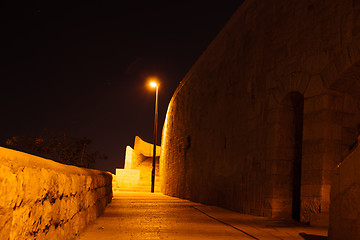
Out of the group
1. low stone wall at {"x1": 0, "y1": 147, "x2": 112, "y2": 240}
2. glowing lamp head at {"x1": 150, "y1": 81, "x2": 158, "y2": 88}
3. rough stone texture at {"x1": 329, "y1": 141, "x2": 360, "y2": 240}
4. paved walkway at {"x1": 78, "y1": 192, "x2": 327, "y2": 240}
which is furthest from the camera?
glowing lamp head at {"x1": 150, "y1": 81, "x2": 158, "y2": 88}

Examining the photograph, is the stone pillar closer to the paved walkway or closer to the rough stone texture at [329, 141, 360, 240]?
the paved walkway

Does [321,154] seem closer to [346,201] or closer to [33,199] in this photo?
[346,201]

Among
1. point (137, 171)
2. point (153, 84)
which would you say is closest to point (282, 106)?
point (153, 84)

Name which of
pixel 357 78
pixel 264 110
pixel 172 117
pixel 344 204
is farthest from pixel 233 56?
pixel 172 117

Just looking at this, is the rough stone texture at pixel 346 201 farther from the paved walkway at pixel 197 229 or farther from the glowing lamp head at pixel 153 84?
the glowing lamp head at pixel 153 84

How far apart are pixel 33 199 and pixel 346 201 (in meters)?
3.48

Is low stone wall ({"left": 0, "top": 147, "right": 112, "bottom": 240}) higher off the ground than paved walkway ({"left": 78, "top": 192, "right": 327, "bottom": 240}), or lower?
higher

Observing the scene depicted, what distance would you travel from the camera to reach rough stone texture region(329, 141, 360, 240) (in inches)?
167

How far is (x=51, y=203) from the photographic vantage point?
3.28m

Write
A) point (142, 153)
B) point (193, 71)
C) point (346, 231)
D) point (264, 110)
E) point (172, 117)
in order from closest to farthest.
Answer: point (346, 231) < point (264, 110) < point (193, 71) < point (172, 117) < point (142, 153)

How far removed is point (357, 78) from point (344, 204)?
2.97 m

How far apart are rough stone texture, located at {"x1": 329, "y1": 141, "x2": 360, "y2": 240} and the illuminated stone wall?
Result: 2122mm

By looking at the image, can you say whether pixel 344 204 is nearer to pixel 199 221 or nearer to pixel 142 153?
pixel 199 221

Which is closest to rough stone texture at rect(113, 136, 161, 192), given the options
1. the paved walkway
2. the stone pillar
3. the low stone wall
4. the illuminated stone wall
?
the illuminated stone wall
